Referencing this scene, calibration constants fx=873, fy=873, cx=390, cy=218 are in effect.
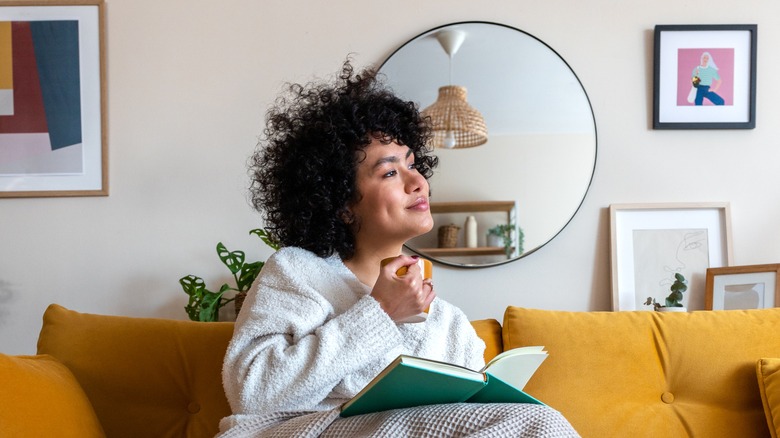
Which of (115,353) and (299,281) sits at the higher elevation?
(299,281)

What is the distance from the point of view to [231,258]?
252cm

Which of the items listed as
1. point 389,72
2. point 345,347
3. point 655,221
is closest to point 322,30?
point 389,72

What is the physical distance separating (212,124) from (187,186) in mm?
204

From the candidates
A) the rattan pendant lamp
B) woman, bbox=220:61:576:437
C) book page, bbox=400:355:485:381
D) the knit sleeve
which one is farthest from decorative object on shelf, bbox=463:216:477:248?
book page, bbox=400:355:485:381

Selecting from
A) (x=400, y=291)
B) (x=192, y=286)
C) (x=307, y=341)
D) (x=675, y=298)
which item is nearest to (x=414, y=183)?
(x=400, y=291)

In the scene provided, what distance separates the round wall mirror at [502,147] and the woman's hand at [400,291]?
102 centimetres

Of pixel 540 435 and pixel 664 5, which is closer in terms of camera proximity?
pixel 540 435

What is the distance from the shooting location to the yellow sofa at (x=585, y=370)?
190 centimetres

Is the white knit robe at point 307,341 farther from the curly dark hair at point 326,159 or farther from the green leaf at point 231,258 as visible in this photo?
the green leaf at point 231,258

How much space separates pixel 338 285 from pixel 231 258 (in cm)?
89

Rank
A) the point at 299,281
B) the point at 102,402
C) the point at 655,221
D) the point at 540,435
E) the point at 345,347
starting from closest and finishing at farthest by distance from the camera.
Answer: the point at 540,435 < the point at 345,347 < the point at 299,281 < the point at 102,402 < the point at 655,221

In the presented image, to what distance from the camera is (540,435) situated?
1159mm

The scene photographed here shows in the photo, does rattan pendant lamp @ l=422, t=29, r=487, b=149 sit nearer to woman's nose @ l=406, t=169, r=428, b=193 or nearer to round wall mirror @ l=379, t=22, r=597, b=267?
round wall mirror @ l=379, t=22, r=597, b=267

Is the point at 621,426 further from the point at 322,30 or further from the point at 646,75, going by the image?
the point at 322,30
